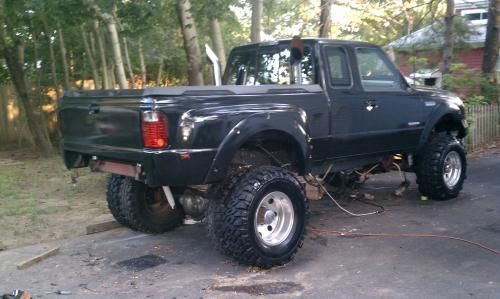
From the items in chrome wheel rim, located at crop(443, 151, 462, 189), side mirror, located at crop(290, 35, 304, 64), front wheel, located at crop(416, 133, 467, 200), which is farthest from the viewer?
chrome wheel rim, located at crop(443, 151, 462, 189)

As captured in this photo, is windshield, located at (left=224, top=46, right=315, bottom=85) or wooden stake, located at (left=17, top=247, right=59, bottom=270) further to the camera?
windshield, located at (left=224, top=46, right=315, bottom=85)

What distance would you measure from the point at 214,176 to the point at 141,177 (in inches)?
25.0

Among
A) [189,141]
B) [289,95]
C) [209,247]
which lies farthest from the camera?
[209,247]

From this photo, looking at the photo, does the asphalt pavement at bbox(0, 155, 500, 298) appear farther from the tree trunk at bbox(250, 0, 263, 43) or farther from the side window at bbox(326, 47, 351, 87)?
the tree trunk at bbox(250, 0, 263, 43)

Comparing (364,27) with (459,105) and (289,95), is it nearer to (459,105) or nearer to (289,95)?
(459,105)

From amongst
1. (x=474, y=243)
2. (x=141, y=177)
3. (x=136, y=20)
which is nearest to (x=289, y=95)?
(x=141, y=177)

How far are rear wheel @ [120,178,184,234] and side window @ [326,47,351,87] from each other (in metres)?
2.28

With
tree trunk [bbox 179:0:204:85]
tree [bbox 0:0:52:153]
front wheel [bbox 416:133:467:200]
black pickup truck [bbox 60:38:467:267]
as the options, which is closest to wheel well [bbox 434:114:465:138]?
front wheel [bbox 416:133:467:200]

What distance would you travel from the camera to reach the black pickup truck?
4.75m

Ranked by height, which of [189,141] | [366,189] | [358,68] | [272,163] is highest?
[358,68]

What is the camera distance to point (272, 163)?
586cm

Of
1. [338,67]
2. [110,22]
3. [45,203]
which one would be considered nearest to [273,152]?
[338,67]

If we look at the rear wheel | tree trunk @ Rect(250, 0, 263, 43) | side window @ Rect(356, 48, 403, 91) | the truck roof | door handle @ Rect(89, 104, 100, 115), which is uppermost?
tree trunk @ Rect(250, 0, 263, 43)

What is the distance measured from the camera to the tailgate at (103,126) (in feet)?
15.9
